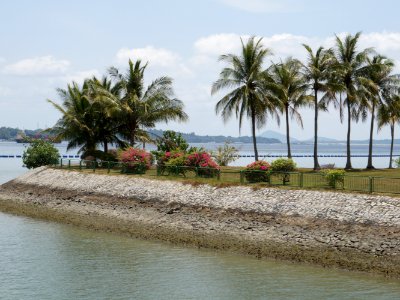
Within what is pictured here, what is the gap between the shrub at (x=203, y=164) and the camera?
39875mm

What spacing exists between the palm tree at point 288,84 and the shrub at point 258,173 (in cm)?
1476

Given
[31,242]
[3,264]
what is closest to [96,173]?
[31,242]

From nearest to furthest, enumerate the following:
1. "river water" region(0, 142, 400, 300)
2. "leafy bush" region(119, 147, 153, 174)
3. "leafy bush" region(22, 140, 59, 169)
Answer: "river water" region(0, 142, 400, 300) < "leafy bush" region(119, 147, 153, 174) < "leafy bush" region(22, 140, 59, 169)

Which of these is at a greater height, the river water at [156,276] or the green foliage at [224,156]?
the green foliage at [224,156]

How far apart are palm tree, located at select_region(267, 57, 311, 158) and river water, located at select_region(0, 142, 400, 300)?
78.0ft

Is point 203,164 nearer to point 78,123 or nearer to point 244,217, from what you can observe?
Answer: point 244,217

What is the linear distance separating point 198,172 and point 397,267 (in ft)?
62.3

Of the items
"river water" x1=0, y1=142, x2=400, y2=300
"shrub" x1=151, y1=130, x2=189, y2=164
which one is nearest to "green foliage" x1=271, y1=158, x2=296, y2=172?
"river water" x1=0, y1=142, x2=400, y2=300

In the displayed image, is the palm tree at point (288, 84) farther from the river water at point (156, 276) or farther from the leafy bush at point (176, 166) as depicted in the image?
the river water at point (156, 276)

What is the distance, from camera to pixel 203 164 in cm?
4131

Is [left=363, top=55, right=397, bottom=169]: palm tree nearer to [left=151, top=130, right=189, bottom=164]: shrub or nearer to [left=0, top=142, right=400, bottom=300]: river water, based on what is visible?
[left=151, top=130, right=189, bottom=164]: shrub

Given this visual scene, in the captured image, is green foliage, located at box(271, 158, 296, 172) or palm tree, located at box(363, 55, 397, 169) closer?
green foliage, located at box(271, 158, 296, 172)

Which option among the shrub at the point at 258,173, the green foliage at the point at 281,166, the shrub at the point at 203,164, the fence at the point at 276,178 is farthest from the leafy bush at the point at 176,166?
the green foliage at the point at 281,166

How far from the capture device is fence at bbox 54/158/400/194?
103ft
